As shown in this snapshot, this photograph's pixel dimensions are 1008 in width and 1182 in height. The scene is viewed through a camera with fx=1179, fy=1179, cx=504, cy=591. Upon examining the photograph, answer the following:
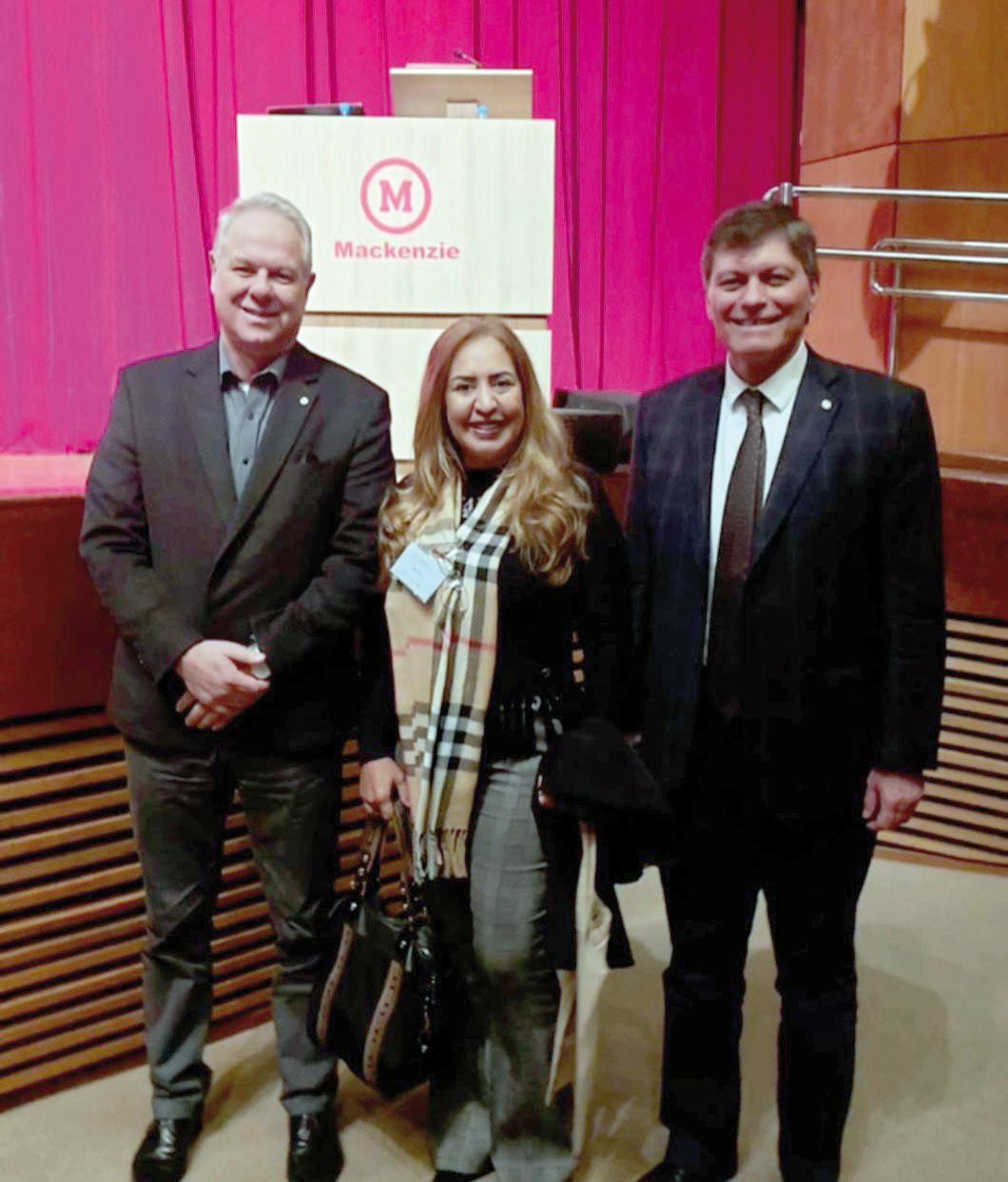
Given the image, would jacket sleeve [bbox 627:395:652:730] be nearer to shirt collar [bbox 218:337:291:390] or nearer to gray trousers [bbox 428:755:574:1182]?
gray trousers [bbox 428:755:574:1182]

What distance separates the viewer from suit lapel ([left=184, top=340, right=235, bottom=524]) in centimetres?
172

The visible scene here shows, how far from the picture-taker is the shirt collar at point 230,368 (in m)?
1.78

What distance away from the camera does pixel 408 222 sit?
2.44 m

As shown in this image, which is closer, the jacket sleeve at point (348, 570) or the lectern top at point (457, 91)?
the jacket sleeve at point (348, 570)

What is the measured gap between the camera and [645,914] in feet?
9.63

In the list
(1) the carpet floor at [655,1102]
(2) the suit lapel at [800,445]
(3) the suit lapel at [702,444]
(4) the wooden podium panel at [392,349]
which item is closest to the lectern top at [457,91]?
(4) the wooden podium panel at [392,349]

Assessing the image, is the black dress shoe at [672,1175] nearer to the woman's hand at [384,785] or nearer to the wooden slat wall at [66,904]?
the woman's hand at [384,785]

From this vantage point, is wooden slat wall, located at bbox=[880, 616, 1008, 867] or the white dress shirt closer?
the white dress shirt

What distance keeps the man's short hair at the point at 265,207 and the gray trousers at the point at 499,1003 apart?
82 centimetres

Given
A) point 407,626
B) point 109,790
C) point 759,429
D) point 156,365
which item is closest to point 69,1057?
point 109,790

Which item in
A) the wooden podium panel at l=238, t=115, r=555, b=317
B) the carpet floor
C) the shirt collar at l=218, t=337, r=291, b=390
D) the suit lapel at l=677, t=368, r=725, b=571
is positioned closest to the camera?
the suit lapel at l=677, t=368, r=725, b=571

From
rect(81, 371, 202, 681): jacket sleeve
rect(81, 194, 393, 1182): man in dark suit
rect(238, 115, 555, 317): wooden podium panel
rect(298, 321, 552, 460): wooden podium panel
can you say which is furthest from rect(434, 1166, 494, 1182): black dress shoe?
rect(238, 115, 555, 317): wooden podium panel

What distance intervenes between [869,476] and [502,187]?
1206mm

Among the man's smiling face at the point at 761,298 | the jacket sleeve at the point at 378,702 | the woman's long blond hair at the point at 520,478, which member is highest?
the man's smiling face at the point at 761,298
